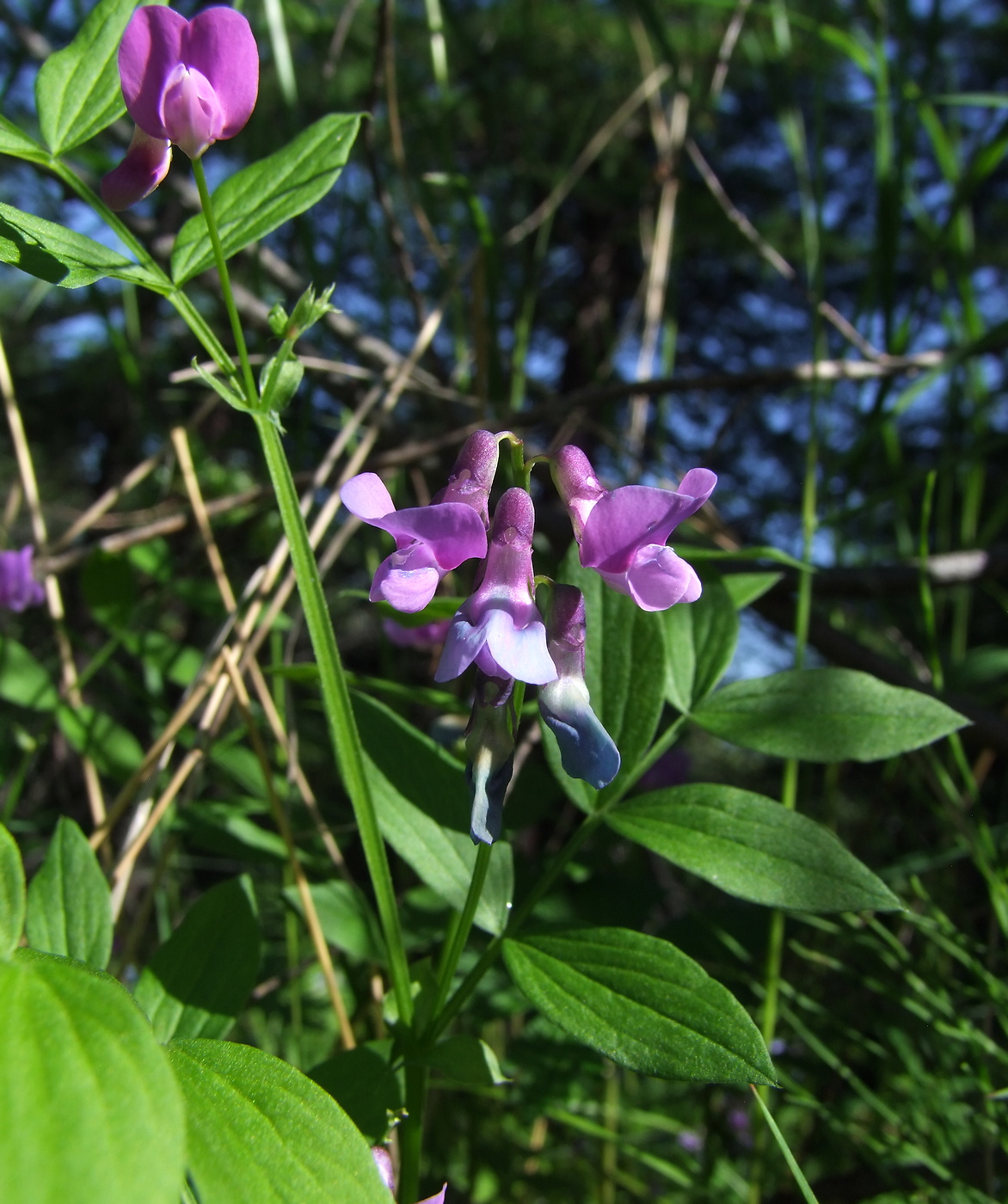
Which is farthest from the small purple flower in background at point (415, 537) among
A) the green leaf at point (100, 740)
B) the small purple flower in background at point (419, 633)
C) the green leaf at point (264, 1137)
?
the green leaf at point (100, 740)

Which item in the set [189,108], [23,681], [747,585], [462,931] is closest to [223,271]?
[189,108]

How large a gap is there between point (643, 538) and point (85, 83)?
20.6 inches

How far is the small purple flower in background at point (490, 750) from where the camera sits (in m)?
0.49

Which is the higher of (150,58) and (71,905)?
(150,58)

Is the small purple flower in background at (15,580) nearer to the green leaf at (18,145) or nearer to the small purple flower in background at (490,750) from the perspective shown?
the green leaf at (18,145)

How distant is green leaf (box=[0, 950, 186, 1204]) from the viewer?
28 cm

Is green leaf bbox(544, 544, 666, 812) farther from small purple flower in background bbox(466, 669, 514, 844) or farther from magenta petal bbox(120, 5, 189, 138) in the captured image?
magenta petal bbox(120, 5, 189, 138)

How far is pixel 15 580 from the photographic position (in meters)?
1.07

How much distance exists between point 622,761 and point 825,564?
2.58 feet

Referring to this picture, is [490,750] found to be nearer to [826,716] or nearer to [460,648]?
[460,648]

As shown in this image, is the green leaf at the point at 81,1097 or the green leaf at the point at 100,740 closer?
the green leaf at the point at 81,1097

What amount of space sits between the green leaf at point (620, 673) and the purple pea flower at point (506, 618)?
0.52 feet

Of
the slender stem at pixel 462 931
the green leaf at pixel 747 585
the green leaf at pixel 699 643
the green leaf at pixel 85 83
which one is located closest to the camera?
the slender stem at pixel 462 931

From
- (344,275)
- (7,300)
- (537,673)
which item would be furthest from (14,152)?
(7,300)
